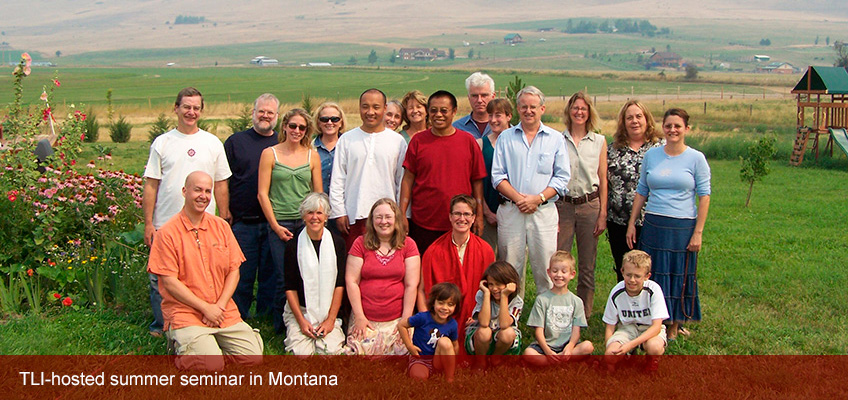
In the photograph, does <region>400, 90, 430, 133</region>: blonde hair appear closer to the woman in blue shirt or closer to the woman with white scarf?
the woman with white scarf

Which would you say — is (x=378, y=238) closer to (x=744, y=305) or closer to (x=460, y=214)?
(x=460, y=214)

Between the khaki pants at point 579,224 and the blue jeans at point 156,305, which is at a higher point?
the khaki pants at point 579,224

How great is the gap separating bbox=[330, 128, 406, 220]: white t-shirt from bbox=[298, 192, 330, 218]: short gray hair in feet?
1.43

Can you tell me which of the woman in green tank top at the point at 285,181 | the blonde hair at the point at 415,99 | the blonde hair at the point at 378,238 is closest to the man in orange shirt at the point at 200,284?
the woman in green tank top at the point at 285,181

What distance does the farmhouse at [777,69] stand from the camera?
14027cm

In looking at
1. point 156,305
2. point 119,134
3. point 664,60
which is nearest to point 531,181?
point 156,305

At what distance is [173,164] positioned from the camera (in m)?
5.57

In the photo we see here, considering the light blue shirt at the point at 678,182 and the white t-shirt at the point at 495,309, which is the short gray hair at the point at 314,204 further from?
the light blue shirt at the point at 678,182

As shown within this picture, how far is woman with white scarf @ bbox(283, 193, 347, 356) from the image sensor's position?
214 inches

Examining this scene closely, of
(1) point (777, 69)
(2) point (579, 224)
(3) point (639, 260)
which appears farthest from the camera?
(1) point (777, 69)

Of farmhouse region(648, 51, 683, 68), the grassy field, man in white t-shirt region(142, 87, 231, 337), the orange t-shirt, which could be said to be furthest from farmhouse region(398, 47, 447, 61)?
the orange t-shirt

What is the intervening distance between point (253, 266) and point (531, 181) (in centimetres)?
247

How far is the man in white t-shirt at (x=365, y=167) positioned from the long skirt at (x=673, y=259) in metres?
2.08

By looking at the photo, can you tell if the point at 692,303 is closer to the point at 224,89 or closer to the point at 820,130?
the point at 820,130
